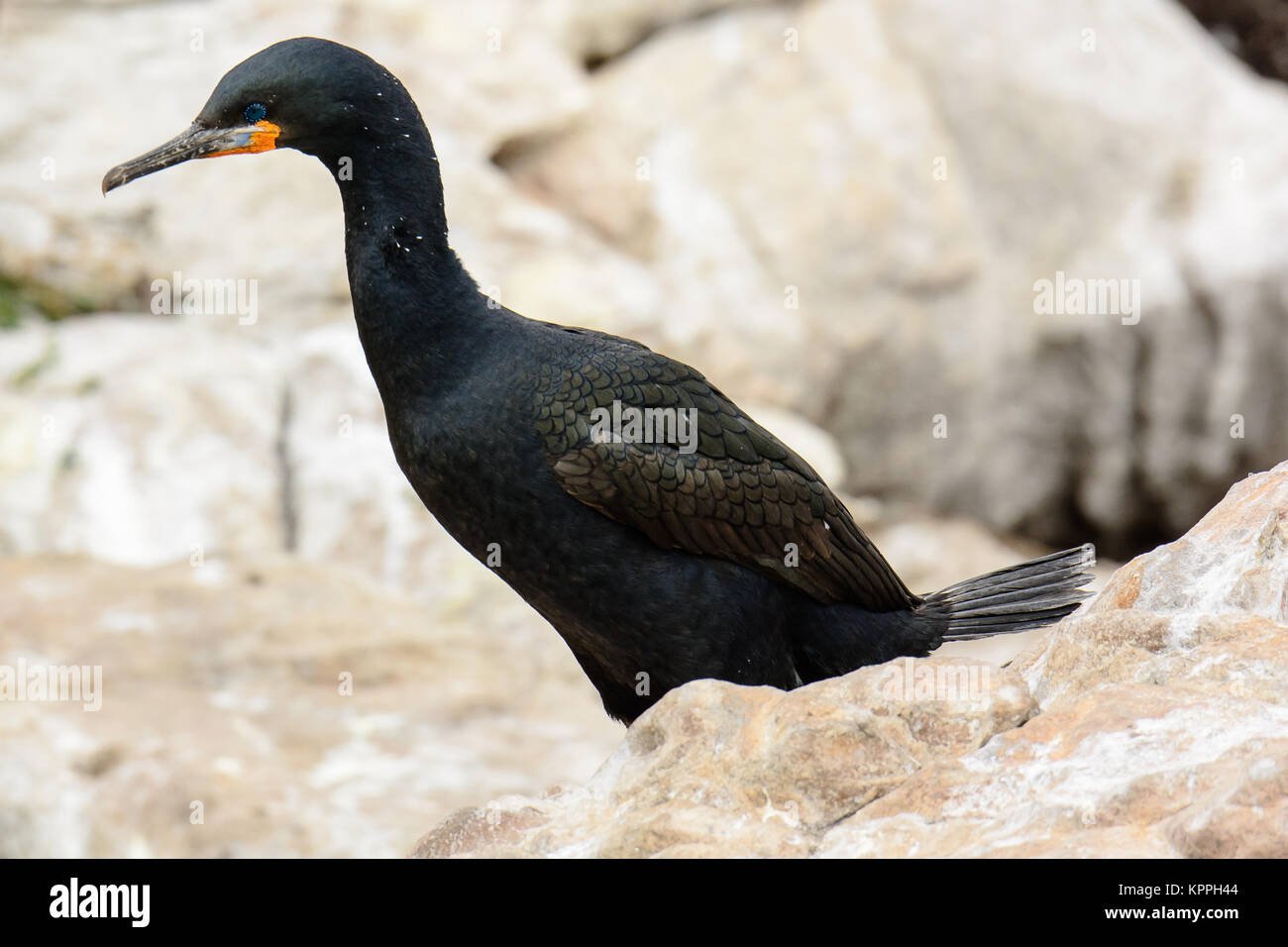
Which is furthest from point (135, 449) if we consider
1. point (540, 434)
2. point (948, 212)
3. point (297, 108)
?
point (948, 212)

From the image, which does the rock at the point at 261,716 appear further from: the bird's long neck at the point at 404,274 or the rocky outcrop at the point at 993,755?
the rocky outcrop at the point at 993,755

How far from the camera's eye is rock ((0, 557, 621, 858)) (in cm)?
646

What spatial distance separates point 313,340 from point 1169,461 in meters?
7.80

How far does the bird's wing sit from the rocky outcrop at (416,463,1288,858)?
3.16 ft

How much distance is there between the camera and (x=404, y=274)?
Answer: 4.62 meters

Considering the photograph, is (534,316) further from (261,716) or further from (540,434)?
(540,434)

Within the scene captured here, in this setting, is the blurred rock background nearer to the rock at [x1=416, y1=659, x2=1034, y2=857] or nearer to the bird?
the bird

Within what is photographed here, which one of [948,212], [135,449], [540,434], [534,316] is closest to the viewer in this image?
[540,434]

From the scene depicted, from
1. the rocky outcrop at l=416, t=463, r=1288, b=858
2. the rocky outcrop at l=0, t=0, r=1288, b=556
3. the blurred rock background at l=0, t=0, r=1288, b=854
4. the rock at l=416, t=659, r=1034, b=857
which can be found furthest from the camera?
the rocky outcrop at l=0, t=0, r=1288, b=556

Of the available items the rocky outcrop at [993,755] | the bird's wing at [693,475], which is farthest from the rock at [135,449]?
the rocky outcrop at [993,755]

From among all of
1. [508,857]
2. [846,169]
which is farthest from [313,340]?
[508,857]

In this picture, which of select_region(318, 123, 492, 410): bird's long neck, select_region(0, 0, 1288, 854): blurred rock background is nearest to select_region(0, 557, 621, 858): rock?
select_region(0, 0, 1288, 854): blurred rock background

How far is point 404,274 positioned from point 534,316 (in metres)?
5.86

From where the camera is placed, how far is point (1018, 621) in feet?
17.0
